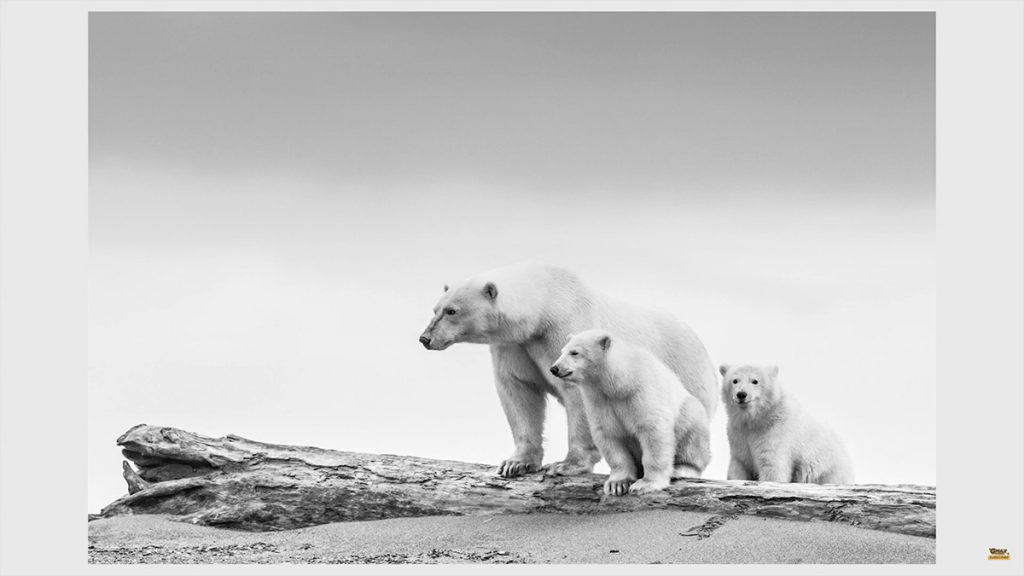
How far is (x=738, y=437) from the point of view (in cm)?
A: 945

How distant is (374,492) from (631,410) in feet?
6.86

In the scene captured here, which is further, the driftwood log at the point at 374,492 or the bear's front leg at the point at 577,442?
the bear's front leg at the point at 577,442

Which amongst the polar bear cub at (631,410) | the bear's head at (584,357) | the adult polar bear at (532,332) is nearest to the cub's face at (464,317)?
the adult polar bear at (532,332)

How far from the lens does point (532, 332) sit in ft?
30.8

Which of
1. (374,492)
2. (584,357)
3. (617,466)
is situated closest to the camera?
(584,357)

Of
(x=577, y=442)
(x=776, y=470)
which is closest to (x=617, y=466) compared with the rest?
(x=577, y=442)

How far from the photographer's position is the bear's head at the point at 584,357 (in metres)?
8.46

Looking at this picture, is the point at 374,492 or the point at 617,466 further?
the point at 374,492

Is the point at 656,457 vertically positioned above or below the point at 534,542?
above

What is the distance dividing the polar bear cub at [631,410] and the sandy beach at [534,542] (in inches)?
12.6

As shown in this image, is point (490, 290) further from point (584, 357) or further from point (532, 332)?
point (584, 357)

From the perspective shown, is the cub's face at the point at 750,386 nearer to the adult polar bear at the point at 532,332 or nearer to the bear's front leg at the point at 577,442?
the adult polar bear at the point at 532,332

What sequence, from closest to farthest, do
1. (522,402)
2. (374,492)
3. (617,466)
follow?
1. (617,466)
2. (374,492)
3. (522,402)

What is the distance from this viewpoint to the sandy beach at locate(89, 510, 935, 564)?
8.02 metres
